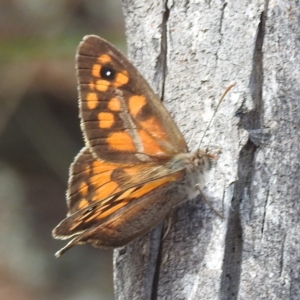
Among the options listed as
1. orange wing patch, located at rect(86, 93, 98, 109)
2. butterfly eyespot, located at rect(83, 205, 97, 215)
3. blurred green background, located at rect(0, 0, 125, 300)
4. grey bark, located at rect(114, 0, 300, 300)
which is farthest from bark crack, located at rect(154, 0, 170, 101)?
blurred green background, located at rect(0, 0, 125, 300)

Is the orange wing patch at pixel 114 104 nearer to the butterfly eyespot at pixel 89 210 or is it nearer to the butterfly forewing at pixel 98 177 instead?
the butterfly forewing at pixel 98 177

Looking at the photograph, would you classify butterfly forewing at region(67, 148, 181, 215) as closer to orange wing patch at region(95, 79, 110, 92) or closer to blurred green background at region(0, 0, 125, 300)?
orange wing patch at region(95, 79, 110, 92)

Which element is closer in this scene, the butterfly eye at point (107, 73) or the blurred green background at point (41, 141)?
the butterfly eye at point (107, 73)

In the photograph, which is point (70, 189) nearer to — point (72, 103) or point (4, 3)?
point (72, 103)

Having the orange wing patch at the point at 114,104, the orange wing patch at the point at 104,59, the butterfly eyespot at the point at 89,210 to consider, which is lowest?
the butterfly eyespot at the point at 89,210

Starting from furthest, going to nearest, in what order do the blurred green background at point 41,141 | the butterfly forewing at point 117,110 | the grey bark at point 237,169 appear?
the blurred green background at point 41,141
the butterfly forewing at point 117,110
the grey bark at point 237,169

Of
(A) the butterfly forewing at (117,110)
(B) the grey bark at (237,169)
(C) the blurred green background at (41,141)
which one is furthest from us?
(C) the blurred green background at (41,141)

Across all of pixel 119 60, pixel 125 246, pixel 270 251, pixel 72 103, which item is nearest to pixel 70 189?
pixel 125 246

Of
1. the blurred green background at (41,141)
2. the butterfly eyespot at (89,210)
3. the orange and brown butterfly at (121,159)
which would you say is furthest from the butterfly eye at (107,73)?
the blurred green background at (41,141)
